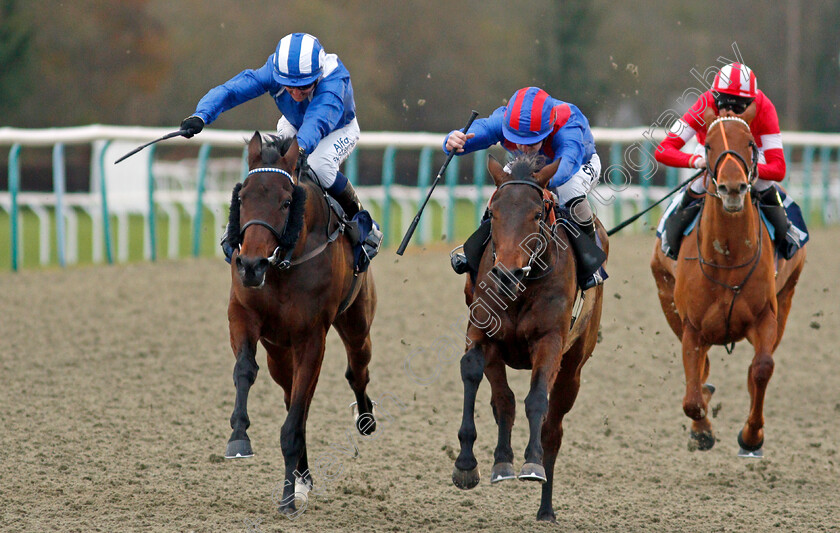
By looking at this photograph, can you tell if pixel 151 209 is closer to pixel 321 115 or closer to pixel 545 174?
pixel 321 115

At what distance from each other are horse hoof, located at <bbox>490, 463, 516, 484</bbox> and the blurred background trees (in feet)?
46.0

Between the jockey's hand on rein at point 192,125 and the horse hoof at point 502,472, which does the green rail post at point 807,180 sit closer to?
the jockey's hand on rein at point 192,125

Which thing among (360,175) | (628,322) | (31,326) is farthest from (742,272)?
(360,175)

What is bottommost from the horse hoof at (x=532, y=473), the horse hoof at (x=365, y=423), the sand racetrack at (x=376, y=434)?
the sand racetrack at (x=376, y=434)

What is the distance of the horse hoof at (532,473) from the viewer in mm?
4215

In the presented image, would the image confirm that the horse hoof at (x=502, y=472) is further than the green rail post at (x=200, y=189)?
No

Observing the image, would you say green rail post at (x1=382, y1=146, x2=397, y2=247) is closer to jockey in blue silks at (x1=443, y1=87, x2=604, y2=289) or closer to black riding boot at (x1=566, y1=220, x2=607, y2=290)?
jockey in blue silks at (x1=443, y1=87, x2=604, y2=289)

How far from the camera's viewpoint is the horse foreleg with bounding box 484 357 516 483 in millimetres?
4387

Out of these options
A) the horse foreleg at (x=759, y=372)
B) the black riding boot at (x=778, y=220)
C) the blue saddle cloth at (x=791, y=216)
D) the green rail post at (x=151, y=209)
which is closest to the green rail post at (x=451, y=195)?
the green rail post at (x=151, y=209)

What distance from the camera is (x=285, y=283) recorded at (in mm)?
4863

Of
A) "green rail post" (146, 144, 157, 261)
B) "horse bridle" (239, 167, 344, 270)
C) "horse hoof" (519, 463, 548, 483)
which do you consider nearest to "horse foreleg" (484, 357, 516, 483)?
"horse hoof" (519, 463, 548, 483)

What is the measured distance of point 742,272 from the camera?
18.9 feet

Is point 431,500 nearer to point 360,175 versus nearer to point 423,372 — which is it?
point 423,372

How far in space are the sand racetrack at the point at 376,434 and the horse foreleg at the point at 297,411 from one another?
13cm
